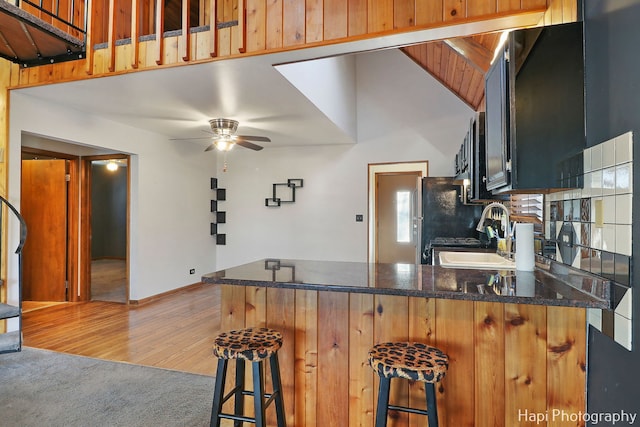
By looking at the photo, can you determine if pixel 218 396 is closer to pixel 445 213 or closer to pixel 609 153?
pixel 609 153

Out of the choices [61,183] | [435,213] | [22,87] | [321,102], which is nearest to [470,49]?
[321,102]

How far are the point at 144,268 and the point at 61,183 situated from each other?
159 centimetres

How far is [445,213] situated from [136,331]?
144 inches

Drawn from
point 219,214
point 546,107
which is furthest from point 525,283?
point 219,214

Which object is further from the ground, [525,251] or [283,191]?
[283,191]

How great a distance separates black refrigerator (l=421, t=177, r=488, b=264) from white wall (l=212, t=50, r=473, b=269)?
3.67ft

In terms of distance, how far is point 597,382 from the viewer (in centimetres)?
149

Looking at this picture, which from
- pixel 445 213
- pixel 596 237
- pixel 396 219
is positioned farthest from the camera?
pixel 396 219

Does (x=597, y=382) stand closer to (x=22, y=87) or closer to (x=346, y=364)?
(x=346, y=364)

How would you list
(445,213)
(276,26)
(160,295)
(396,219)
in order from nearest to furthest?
1. (276,26)
2. (445,213)
3. (160,295)
4. (396,219)

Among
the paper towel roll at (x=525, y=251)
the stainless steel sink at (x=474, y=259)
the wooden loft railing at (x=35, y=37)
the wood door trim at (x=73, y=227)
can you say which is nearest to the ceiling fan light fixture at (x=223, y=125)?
the wooden loft railing at (x=35, y=37)

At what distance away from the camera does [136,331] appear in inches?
146

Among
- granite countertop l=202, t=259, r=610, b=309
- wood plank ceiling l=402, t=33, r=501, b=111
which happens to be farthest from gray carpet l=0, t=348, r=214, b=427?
wood plank ceiling l=402, t=33, r=501, b=111

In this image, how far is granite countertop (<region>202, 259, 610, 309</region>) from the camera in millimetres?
1383
